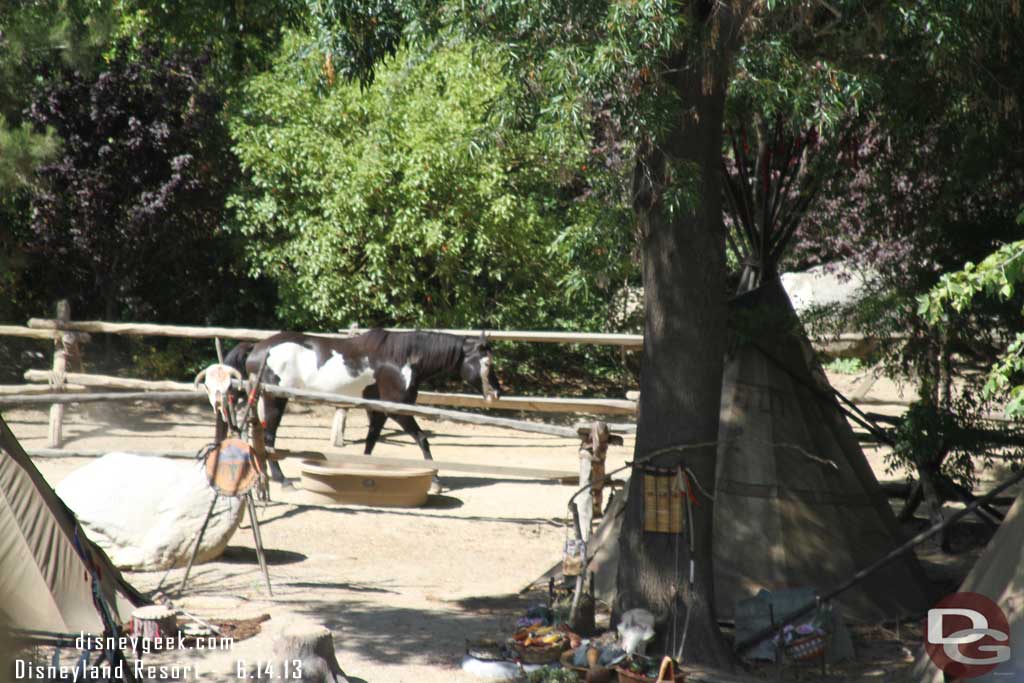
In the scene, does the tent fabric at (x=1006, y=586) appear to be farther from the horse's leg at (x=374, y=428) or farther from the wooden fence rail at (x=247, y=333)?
the horse's leg at (x=374, y=428)

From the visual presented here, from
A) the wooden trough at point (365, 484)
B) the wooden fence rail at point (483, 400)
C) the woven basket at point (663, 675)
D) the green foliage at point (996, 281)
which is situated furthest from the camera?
the wooden fence rail at point (483, 400)

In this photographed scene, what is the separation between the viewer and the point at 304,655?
5738mm

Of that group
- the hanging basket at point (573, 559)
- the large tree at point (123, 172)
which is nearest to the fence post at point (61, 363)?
the large tree at point (123, 172)

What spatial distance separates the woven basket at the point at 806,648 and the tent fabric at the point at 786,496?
84 centimetres

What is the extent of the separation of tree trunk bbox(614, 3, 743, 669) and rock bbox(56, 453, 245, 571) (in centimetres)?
351

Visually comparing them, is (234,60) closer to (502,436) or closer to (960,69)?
(502,436)

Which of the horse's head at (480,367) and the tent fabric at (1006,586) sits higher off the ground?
the horse's head at (480,367)

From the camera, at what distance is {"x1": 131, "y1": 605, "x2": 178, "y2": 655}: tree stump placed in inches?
251

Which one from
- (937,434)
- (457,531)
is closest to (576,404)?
(457,531)

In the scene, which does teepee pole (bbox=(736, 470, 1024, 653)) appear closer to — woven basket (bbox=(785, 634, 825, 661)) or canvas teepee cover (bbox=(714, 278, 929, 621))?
woven basket (bbox=(785, 634, 825, 661))

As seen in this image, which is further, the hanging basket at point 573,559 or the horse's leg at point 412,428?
the horse's leg at point 412,428

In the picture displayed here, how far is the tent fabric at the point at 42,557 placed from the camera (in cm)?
620

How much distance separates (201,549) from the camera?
8383 millimetres

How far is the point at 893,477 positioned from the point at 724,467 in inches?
257
